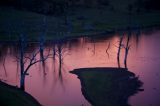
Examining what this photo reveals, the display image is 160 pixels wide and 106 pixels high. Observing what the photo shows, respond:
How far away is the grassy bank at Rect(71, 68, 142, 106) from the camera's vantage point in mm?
45281

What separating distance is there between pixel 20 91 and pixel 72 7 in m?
106

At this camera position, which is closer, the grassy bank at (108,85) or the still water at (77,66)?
the grassy bank at (108,85)

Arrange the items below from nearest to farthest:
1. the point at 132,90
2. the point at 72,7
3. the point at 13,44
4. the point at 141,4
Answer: the point at 132,90
the point at 13,44
the point at 72,7
the point at 141,4

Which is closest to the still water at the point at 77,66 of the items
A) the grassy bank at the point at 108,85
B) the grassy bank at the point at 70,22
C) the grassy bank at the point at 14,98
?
the grassy bank at the point at 108,85

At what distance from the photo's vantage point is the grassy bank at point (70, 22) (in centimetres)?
10229

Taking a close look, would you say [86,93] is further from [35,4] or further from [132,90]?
[35,4]

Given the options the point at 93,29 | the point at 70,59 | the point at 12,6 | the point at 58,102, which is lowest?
the point at 58,102

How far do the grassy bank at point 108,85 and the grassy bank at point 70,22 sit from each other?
97.1ft

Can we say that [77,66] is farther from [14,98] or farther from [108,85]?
[14,98]

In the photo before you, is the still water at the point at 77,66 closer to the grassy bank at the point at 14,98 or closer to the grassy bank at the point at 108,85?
the grassy bank at the point at 108,85

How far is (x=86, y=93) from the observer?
4881 cm

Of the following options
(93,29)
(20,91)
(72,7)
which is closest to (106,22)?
(93,29)

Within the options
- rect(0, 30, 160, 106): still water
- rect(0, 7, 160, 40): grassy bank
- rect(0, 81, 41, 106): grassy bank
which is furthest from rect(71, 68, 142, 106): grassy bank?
rect(0, 7, 160, 40): grassy bank

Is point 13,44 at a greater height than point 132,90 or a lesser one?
greater
